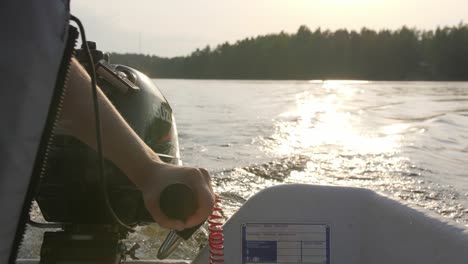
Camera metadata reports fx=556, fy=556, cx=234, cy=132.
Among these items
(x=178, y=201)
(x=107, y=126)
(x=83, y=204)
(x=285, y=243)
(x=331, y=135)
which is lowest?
(x=331, y=135)

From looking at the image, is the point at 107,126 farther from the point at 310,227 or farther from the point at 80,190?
the point at 310,227

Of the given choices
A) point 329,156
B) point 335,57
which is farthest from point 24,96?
point 335,57

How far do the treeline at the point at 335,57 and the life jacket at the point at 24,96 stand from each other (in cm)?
5094

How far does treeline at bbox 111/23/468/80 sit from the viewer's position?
53594 millimetres

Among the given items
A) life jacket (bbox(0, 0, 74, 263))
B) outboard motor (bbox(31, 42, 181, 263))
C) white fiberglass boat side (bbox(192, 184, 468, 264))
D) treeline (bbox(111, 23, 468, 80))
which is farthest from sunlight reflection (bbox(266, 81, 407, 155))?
treeline (bbox(111, 23, 468, 80))

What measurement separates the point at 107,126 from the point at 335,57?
196 feet

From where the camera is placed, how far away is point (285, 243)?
1.72 metres

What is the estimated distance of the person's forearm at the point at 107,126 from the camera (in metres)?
1.03

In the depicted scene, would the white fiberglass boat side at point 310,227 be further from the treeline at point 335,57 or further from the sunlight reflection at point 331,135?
the treeline at point 335,57

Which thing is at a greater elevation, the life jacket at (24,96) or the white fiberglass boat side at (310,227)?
the life jacket at (24,96)

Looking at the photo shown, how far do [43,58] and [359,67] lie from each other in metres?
59.7

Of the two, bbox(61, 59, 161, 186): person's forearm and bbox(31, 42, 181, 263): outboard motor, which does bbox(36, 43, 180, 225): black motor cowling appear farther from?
bbox(61, 59, 161, 186): person's forearm

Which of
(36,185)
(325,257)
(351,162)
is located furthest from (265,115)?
(36,185)

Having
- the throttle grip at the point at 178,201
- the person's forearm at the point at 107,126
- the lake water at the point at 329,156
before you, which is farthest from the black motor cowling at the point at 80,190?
the lake water at the point at 329,156
